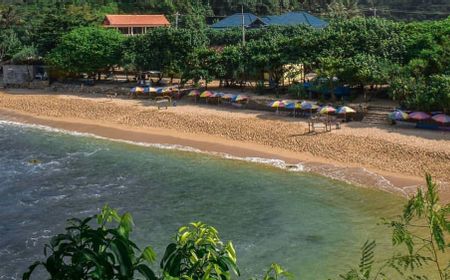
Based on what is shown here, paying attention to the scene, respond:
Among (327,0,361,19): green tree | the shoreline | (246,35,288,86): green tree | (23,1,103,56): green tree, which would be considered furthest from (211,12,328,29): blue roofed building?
the shoreline

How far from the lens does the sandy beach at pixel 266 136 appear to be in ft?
110

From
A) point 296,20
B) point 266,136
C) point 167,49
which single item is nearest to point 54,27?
point 167,49

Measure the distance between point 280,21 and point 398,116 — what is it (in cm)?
4034

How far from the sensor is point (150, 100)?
5469 centimetres

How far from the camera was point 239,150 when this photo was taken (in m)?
39.5

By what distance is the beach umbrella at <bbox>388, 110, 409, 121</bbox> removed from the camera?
39.3 metres

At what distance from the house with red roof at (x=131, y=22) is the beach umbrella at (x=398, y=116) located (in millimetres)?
49785

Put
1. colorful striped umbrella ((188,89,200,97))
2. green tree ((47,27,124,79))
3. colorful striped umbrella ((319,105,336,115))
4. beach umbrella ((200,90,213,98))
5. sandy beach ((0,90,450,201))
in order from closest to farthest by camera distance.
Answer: sandy beach ((0,90,450,201)), colorful striped umbrella ((319,105,336,115)), beach umbrella ((200,90,213,98)), colorful striped umbrella ((188,89,200,97)), green tree ((47,27,124,79))

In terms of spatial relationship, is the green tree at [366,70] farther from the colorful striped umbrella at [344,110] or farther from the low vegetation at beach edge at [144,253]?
the low vegetation at beach edge at [144,253]

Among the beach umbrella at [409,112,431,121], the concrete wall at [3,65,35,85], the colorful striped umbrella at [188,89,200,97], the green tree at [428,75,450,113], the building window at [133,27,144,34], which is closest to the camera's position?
the green tree at [428,75,450,113]

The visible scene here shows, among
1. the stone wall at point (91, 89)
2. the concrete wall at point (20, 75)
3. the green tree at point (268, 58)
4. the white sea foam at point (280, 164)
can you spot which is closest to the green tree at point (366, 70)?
the green tree at point (268, 58)

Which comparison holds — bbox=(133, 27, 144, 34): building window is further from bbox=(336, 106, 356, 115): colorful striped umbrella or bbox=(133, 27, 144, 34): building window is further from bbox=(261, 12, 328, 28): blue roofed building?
bbox=(336, 106, 356, 115): colorful striped umbrella

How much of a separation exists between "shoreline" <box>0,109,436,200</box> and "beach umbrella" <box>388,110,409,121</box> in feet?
22.6

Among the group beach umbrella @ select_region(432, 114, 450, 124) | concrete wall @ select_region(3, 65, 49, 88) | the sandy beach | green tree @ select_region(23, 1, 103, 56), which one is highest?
green tree @ select_region(23, 1, 103, 56)
